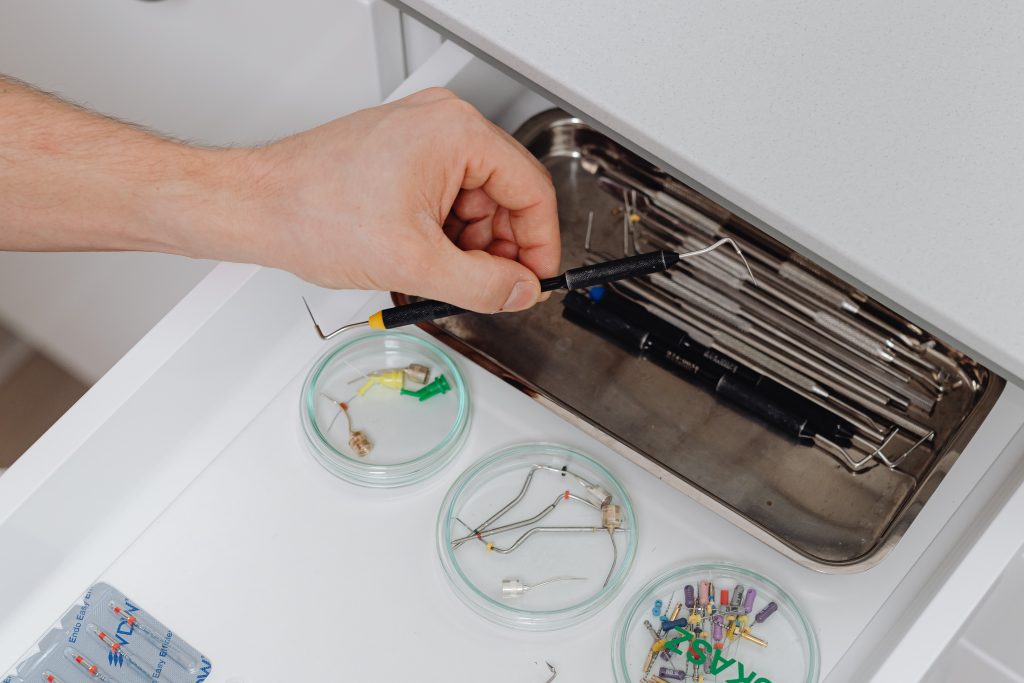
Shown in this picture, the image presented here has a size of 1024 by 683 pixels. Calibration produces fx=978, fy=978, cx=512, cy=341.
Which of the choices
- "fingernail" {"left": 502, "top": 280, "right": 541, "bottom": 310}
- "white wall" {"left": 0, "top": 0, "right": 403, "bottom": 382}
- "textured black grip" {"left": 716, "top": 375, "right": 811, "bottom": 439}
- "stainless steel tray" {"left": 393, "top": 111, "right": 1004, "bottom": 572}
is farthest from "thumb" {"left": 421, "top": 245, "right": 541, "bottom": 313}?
"white wall" {"left": 0, "top": 0, "right": 403, "bottom": 382}

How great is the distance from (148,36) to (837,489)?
0.89 meters

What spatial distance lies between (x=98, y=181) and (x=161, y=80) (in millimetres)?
395

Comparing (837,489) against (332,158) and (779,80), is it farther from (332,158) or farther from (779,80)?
(332,158)

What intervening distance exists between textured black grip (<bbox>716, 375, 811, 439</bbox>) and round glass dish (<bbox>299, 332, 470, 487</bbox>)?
0.24 metres

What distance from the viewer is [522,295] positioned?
2.60 ft

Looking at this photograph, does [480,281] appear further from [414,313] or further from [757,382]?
[757,382]

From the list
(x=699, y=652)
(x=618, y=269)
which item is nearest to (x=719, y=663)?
(x=699, y=652)

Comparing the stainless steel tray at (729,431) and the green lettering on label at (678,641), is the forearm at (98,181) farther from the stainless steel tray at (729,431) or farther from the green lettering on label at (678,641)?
the green lettering on label at (678,641)

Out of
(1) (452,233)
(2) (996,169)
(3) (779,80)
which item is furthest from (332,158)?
(2) (996,169)

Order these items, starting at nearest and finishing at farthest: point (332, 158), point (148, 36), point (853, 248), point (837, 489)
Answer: point (853, 248), point (332, 158), point (837, 489), point (148, 36)

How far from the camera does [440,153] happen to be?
75 centimetres

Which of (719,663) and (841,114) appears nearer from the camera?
(841,114)

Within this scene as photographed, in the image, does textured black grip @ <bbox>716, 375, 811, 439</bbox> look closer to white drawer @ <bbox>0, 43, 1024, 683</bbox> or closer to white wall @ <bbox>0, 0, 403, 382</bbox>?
white drawer @ <bbox>0, 43, 1024, 683</bbox>

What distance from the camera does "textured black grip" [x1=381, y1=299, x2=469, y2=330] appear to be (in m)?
0.83
